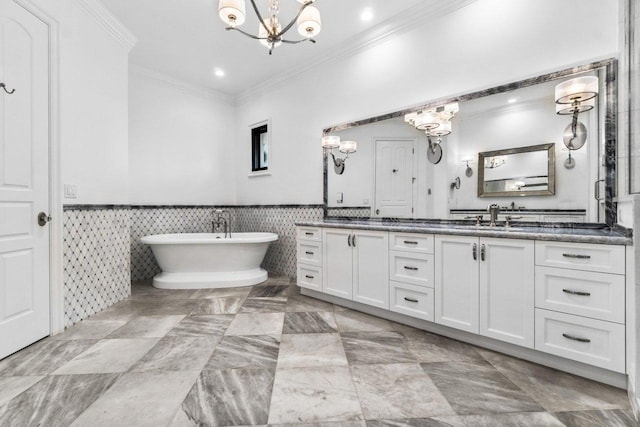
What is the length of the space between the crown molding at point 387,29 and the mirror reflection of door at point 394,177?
1136mm

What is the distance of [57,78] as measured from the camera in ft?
7.88

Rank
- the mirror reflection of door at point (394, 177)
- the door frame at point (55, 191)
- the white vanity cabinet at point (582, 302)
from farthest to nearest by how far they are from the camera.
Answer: the mirror reflection of door at point (394, 177), the door frame at point (55, 191), the white vanity cabinet at point (582, 302)

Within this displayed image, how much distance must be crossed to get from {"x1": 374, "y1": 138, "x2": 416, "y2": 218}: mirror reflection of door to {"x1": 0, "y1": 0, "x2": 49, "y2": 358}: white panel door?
9.71 ft

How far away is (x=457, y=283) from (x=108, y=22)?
407cm

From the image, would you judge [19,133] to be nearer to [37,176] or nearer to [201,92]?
[37,176]

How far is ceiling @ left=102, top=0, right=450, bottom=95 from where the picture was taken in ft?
9.51

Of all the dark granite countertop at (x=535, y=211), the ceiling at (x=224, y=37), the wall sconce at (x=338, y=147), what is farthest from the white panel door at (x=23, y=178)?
the dark granite countertop at (x=535, y=211)

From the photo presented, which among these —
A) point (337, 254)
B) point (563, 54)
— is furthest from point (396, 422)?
point (563, 54)

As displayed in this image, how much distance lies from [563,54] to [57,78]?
394 centimetres

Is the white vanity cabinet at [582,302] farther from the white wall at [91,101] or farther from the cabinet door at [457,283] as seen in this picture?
the white wall at [91,101]

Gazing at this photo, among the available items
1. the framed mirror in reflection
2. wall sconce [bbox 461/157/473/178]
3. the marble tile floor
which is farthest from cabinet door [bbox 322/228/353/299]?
the framed mirror in reflection

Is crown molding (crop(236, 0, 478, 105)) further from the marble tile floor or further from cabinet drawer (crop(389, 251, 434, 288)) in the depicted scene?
the marble tile floor

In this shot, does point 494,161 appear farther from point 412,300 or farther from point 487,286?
point 412,300

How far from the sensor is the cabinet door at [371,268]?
265 centimetres
